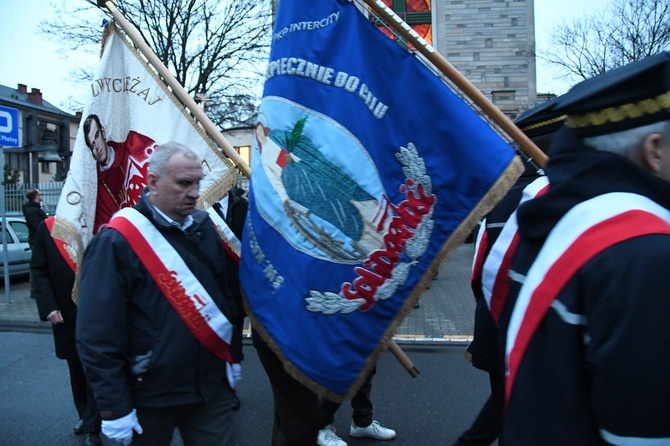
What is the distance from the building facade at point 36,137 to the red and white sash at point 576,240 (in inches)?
1362

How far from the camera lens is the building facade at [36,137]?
3786 cm

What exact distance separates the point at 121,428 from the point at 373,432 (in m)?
2.26

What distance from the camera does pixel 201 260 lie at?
2625 mm

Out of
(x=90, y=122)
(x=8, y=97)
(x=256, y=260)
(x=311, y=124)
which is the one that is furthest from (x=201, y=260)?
(x=8, y=97)

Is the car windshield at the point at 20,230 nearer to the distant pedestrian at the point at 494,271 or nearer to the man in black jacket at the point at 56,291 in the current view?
the man in black jacket at the point at 56,291

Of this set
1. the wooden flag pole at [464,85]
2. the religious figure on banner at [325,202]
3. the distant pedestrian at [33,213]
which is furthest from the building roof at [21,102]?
the wooden flag pole at [464,85]

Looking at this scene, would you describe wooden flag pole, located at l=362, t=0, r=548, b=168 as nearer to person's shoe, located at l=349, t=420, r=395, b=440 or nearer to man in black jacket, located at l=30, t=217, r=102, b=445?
person's shoe, located at l=349, t=420, r=395, b=440

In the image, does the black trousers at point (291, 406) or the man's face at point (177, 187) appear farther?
the black trousers at point (291, 406)

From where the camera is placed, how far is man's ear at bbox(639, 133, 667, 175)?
4.37 feet

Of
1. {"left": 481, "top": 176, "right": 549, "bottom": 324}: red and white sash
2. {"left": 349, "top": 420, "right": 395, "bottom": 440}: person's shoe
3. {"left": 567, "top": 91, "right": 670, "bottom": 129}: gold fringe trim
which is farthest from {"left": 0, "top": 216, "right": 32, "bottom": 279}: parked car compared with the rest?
{"left": 567, "top": 91, "right": 670, "bottom": 129}: gold fringe trim

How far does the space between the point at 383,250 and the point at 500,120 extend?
70 centimetres

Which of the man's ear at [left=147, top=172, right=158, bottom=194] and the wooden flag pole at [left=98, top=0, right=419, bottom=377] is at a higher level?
the wooden flag pole at [left=98, top=0, right=419, bottom=377]

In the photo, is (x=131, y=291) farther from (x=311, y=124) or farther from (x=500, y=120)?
(x=500, y=120)

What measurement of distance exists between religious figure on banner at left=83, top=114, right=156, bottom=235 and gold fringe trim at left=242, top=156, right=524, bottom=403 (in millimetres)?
1816
